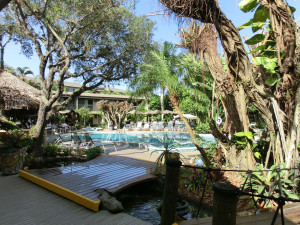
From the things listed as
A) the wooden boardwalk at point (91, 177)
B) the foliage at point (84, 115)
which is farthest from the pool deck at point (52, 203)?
the foliage at point (84, 115)

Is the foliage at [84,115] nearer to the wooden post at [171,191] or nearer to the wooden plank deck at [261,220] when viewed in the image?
the wooden post at [171,191]

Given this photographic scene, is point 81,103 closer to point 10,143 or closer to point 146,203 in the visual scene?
point 10,143

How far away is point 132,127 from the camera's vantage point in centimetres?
2348

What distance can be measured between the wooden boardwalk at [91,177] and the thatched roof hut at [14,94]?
6645 mm

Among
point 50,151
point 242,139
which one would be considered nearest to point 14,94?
point 50,151

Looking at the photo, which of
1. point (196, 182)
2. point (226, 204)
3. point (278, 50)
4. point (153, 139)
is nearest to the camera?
point (226, 204)

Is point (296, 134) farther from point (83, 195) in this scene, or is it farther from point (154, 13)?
point (83, 195)

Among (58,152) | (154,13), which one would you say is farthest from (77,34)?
(154,13)

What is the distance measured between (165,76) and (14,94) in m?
10.2

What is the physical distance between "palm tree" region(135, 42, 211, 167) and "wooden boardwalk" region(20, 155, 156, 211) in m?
1.96

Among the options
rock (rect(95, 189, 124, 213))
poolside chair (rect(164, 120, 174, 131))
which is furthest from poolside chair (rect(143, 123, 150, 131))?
rock (rect(95, 189, 124, 213))

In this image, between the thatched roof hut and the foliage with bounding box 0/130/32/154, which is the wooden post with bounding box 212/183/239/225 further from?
the thatched roof hut

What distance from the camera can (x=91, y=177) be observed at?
572cm

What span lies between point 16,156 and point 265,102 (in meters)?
7.10
